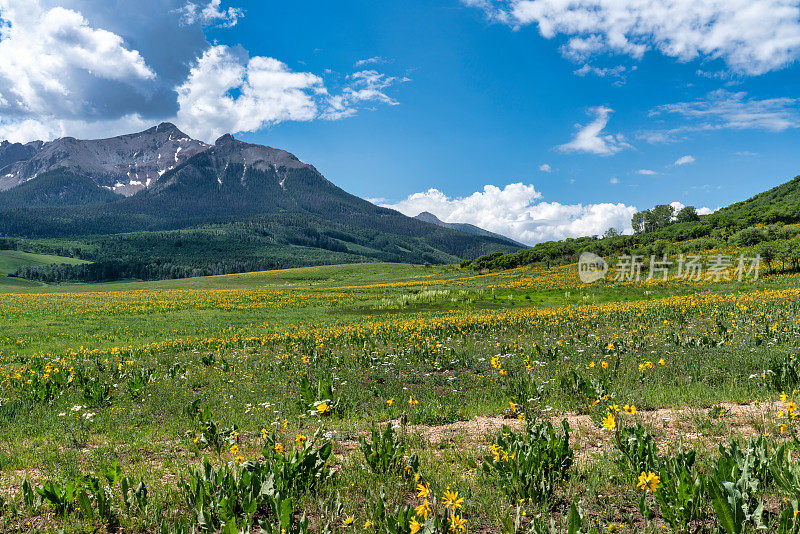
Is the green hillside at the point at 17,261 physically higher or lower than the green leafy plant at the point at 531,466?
lower

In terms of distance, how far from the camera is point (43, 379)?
36.8ft

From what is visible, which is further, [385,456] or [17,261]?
[17,261]

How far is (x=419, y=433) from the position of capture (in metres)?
6.57

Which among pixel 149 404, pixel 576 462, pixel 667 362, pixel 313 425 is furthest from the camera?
pixel 667 362

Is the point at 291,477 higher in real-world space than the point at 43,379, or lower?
higher

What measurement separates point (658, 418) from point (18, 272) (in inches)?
Result: 7511

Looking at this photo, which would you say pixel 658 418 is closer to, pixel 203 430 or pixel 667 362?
pixel 667 362

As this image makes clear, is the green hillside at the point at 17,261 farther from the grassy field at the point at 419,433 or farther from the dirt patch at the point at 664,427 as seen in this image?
the dirt patch at the point at 664,427

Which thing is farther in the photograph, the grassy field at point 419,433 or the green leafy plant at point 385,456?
the green leafy plant at point 385,456

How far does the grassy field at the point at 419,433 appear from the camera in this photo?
12.7 ft

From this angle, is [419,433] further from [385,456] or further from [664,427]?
[664,427]

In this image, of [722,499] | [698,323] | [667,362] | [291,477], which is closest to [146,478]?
[291,477]

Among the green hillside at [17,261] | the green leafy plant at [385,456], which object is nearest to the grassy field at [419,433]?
the green leafy plant at [385,456]

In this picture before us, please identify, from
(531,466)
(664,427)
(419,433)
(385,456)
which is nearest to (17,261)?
(419,433)
